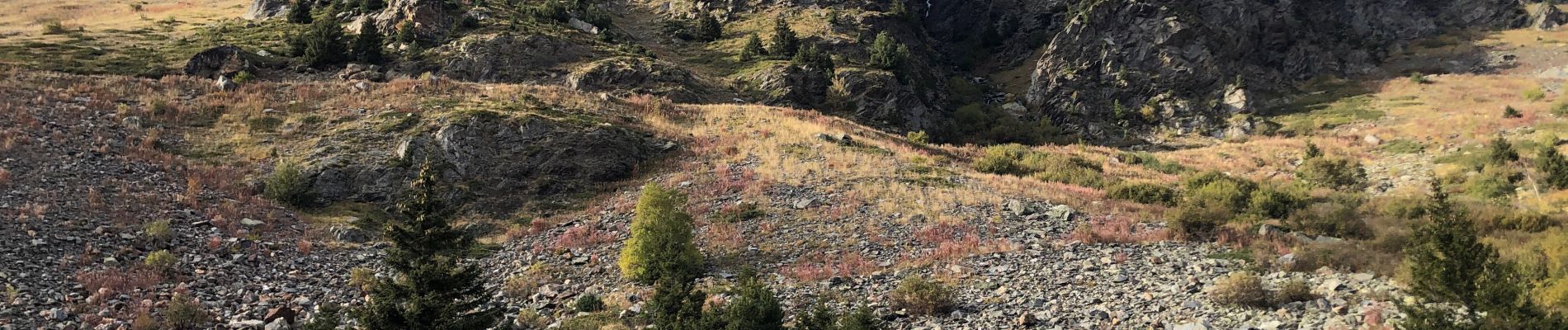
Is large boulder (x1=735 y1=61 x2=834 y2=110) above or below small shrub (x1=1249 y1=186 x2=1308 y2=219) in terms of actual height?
below

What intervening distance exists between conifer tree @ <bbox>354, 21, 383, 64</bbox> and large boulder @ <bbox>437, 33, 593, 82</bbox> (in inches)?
158

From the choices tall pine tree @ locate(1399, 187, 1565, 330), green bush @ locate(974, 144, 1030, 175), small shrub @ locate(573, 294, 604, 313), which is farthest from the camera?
green bush @ locate(974, 144, 1030, 175)

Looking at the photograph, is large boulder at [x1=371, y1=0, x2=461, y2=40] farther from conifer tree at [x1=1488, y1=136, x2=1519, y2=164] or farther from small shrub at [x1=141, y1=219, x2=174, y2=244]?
conifer tree at [x1=1488, y1=136, x2=1519, y2=164]

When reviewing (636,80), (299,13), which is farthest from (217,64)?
(636,80)

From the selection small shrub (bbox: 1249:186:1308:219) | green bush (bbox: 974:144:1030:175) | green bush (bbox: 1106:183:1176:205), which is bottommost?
green bush (bbox: 974:144:1030:175)

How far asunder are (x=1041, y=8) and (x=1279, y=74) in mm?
26002

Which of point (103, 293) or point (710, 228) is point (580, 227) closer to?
point (710, 228)

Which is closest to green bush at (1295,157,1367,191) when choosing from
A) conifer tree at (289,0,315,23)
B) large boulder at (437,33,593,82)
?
large boulder at (437,33,593,82)

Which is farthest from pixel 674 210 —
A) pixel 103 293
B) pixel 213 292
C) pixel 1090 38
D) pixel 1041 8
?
pixel 1041 8

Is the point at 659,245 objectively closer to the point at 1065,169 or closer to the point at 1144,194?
the point at 1144,194

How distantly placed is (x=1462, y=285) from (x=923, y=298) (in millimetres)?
8669

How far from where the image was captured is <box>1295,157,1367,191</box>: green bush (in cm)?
3644

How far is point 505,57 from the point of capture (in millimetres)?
52812

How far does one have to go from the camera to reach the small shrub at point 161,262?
17.0 meters
